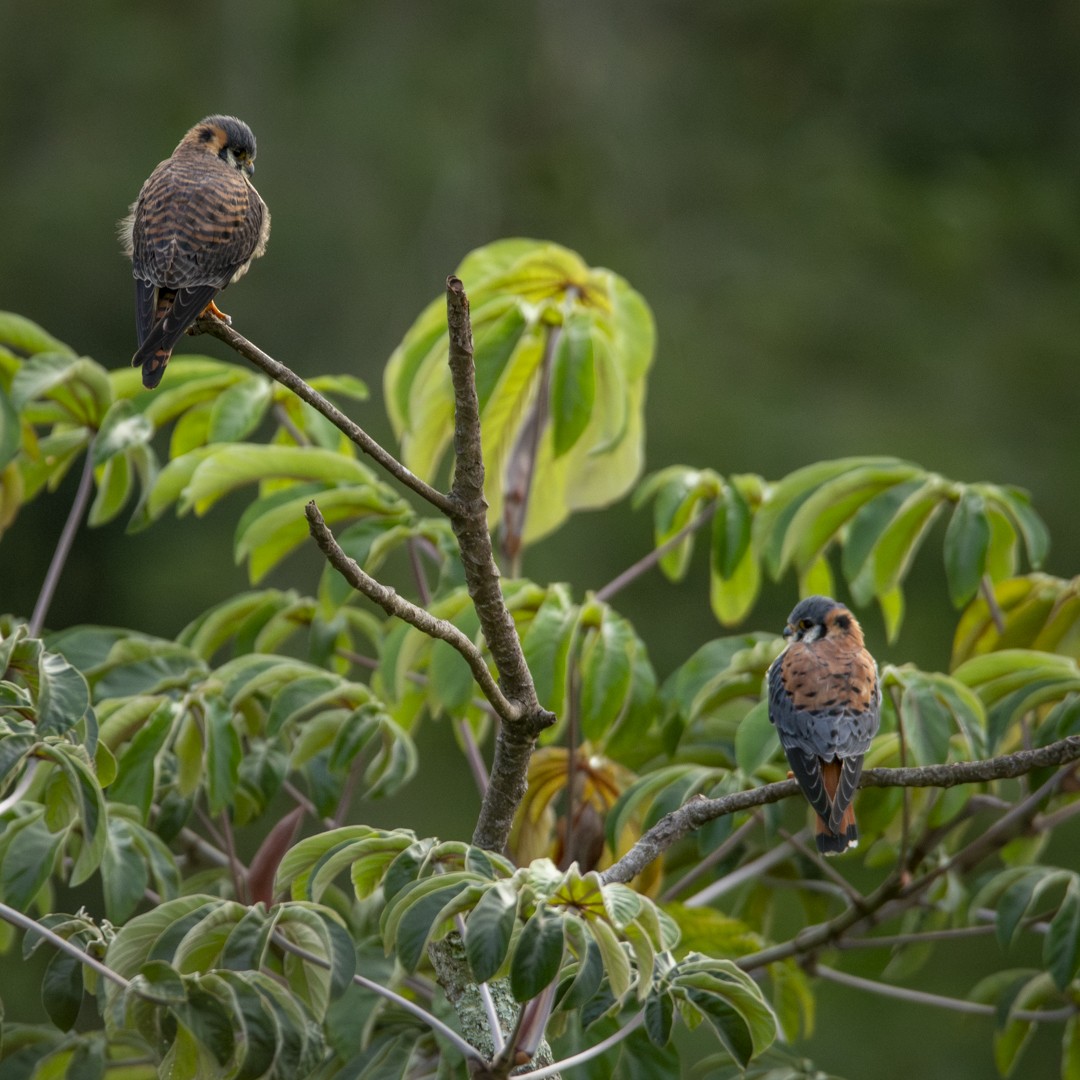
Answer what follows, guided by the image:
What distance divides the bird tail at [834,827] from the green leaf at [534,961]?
68cm

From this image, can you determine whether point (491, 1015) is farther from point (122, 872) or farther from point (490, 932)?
point (122, 872)

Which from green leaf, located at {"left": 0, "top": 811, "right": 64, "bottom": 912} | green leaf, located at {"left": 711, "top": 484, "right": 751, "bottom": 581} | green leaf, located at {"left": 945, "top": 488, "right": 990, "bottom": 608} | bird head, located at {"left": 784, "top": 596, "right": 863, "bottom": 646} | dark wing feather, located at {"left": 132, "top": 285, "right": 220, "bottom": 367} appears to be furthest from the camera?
bird head, located at {"left": 784, "top": 596, "right": 863, "bottom": 646}

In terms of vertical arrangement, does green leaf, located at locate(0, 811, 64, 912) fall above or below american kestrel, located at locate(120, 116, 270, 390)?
below

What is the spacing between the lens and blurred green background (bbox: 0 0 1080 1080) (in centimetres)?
591

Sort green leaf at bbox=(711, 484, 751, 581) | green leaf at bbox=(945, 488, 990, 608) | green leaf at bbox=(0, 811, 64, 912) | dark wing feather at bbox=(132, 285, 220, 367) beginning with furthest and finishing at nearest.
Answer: green leaf at bbox=(711, 484, 751, 581) → green leaf at bbox=(945, 488, 990, 608) → dark wing feather at bbox=(132, 285, 220, 367) → green leaf at bbox=(0, 811, 64, 912)

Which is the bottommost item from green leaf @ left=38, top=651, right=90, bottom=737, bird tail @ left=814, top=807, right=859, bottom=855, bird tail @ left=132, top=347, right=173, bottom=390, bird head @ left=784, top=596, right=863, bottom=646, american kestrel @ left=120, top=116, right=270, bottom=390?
bird tail @ left=814, top=807, right=859, bottom=855

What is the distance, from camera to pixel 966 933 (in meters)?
1.74

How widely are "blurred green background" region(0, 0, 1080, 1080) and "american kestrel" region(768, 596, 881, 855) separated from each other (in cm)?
316

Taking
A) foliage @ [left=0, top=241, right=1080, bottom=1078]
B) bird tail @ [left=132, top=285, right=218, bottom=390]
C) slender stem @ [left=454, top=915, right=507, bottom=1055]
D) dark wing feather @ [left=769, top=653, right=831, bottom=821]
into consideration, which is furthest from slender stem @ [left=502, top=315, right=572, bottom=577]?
slender stem @ [left=454, top=915, right=507, bottom=1055]

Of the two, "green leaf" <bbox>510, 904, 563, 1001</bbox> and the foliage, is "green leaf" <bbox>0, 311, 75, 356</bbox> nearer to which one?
the foliage

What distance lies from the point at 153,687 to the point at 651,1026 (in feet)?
2.70

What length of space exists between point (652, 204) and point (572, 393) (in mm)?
5639

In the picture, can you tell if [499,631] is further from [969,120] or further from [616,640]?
[969,120]

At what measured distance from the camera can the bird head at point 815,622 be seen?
2.08 meters
